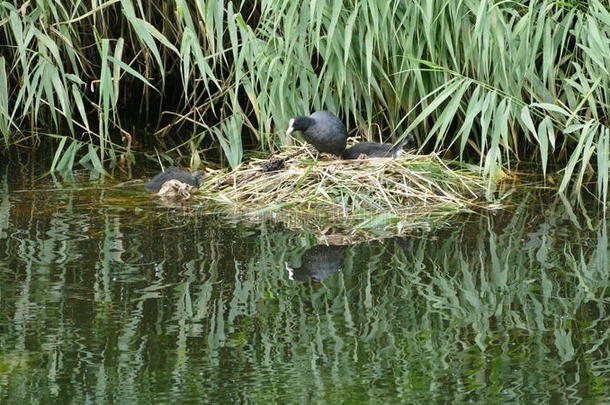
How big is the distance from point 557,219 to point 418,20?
55.9 inches

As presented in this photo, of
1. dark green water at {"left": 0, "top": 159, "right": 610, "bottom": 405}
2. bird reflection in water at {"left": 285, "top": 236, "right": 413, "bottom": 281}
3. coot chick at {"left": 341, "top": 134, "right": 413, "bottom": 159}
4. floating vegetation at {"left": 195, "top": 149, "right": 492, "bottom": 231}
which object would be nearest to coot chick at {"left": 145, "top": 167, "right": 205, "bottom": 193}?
floating vegetation at {"left": 195, "top": 149, "right": 492, "bottom": 231}

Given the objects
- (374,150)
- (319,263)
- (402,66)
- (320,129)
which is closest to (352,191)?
(320,129)

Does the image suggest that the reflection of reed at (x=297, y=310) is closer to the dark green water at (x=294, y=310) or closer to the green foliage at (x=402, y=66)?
the dark green water at (x=294, y=310)

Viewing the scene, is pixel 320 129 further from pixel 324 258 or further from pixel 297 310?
pixel 297 310

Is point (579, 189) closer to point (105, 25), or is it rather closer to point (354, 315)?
point (354, 315)

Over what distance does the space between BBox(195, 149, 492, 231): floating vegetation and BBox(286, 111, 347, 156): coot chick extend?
112 mm

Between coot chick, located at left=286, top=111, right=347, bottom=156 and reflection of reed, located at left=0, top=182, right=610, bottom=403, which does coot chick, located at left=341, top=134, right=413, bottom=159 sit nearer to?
coot chick, located at left=286, top=111, right=347, bottom=156

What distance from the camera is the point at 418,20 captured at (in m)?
6.23

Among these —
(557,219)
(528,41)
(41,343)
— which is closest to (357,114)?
(528,41)

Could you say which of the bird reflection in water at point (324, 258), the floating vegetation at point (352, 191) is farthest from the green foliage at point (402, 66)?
the bird reflection in water at point (324, 258)

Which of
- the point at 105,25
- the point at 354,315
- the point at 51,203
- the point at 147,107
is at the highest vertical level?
the point at 105,25

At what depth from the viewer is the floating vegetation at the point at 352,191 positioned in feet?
18.2

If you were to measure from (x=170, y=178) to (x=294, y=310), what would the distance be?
207 cm

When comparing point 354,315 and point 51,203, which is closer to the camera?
point 354,315
